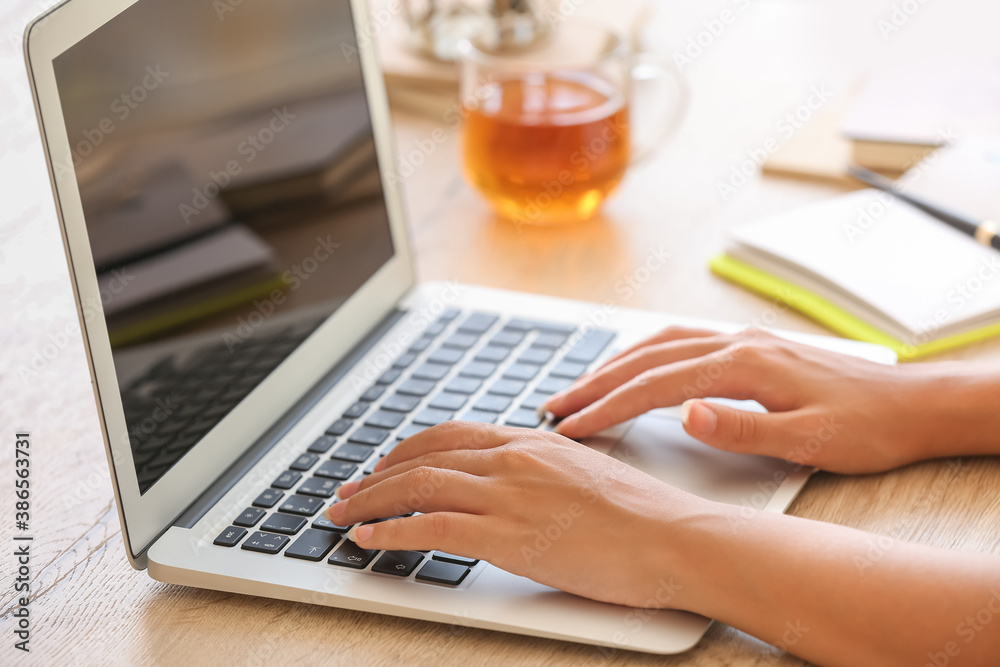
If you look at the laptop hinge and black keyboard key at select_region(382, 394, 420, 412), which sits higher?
the laptop hinge

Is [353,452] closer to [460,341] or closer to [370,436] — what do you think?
[370,436]

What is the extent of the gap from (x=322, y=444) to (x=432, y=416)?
0.09 meters

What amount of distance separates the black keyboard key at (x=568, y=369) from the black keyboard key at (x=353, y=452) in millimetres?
180

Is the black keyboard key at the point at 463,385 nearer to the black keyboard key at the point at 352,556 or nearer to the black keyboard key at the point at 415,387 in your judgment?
Answer: the black keyboard key at the point at 415,387

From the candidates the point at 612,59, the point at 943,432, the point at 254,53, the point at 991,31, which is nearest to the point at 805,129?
the point at 612,59

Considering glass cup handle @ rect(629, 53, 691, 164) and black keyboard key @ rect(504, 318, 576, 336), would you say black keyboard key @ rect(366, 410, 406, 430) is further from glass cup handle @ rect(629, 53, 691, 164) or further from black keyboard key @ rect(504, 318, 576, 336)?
glass cup handle @ rect(629, 53, 691, 164)

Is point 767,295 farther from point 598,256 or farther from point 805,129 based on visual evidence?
point 805,129

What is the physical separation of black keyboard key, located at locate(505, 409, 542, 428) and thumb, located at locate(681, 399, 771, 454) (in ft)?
0.41

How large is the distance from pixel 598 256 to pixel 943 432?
45 centimetres

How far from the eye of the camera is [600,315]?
952 mm

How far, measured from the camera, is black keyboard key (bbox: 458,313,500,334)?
923 millimetres

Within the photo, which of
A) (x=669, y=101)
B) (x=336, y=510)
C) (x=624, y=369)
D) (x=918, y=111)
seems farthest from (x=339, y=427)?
(x=918, y=111)

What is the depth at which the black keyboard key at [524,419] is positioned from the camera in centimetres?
79

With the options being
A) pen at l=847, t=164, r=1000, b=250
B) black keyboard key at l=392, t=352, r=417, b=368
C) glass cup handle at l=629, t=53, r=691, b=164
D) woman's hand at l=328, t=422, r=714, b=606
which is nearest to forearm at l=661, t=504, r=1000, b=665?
woman's hand at l=328, t=422, r=714, b=606
